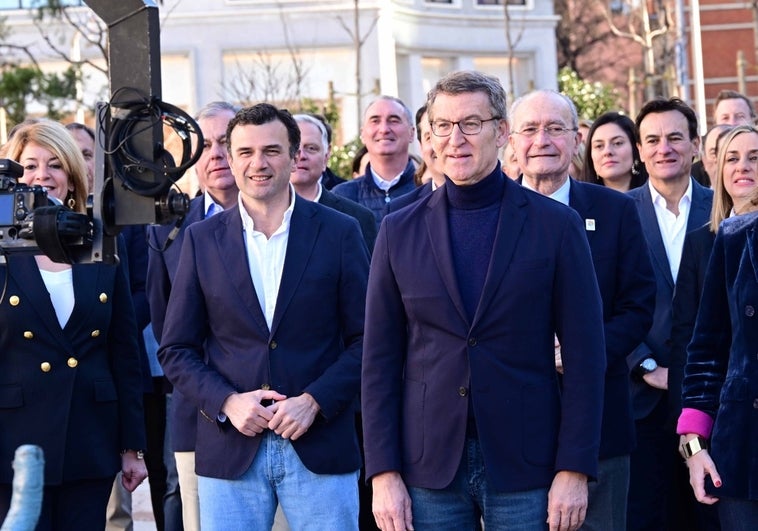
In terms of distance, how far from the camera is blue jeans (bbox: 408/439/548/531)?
517cm

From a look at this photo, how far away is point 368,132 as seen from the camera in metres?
10.2

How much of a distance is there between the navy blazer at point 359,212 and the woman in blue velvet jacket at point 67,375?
72.0 inches

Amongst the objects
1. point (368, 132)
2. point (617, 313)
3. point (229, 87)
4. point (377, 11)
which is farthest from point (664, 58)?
point (617, 313)

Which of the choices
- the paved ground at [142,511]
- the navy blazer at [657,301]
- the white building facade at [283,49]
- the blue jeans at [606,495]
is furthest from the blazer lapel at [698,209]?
the white building facade at [283,49]

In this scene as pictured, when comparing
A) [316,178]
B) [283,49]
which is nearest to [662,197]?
[316,178]

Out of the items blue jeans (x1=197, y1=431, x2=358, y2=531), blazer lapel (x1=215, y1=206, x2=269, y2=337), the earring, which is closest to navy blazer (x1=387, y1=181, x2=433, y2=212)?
blazer lapel (x1=215, y1=206, x2=269, y2=337)

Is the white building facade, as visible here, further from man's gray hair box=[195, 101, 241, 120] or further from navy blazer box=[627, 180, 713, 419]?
navy blazer box=[627, 180, 713, 419]

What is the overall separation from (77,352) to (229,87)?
82.5 ft

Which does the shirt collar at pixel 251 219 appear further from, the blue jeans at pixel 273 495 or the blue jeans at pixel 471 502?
the blue jeans at pixel 471 502

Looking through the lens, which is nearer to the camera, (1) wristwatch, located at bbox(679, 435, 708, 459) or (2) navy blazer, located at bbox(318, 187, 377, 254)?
(1) wristwatch, located at bbox(679, 435, 708, 459)

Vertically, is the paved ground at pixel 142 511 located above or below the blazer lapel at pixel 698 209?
below

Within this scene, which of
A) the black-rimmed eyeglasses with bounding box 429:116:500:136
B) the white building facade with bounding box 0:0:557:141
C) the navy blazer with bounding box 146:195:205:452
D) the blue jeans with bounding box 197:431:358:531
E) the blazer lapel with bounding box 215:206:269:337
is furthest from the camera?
the white building facade with bounding box 0:0:557:141

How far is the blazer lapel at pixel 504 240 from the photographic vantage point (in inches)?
204

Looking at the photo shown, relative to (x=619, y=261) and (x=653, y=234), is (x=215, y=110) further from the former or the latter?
(x=619, y=261)
